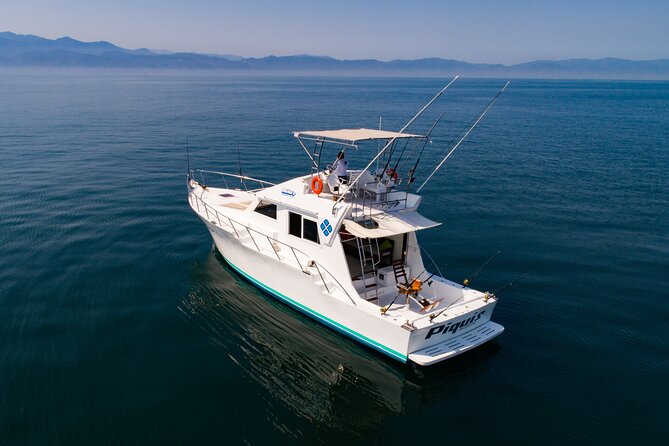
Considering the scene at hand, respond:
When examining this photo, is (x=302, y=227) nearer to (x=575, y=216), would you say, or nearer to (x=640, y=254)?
(x=640, y=254)

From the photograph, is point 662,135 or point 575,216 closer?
point 575,216

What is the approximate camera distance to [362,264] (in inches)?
512

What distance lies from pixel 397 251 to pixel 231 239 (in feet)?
20.0

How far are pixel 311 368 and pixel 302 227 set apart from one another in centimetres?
438

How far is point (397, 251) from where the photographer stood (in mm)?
13797

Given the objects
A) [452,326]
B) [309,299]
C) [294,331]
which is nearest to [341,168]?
[309,299]

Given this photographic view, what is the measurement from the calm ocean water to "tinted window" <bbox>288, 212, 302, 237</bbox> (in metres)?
2.77

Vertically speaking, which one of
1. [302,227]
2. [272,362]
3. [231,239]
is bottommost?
[272,362]

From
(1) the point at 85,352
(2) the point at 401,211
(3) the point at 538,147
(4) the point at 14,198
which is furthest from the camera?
(3) the point at 538,147

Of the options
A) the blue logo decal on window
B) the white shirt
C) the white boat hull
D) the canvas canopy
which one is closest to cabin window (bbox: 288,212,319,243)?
the blue logo decal on window

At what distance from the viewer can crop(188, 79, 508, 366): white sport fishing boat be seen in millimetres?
11609

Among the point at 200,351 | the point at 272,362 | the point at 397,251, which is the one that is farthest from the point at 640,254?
the point at 200,351

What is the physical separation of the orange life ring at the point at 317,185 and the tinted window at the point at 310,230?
98 centimetres

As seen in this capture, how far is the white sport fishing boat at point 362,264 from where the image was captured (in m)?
11.6
